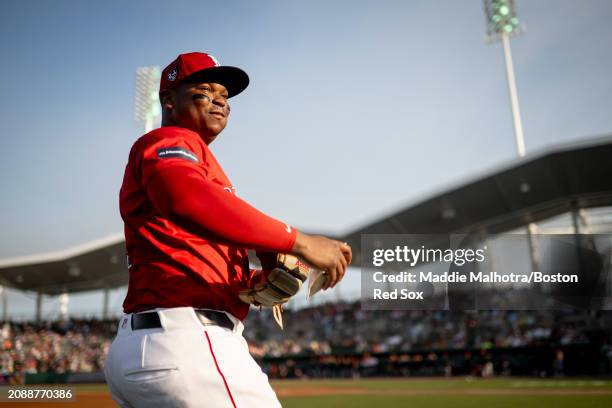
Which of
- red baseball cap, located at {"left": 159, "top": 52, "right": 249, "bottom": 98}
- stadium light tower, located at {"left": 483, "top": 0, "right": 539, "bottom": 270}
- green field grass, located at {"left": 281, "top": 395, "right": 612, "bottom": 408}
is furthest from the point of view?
stadium light tower, located at {"left": 483, "top": 0, "right": 539, "bottom": 270}

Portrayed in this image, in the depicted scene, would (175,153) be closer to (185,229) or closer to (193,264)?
(185,229)

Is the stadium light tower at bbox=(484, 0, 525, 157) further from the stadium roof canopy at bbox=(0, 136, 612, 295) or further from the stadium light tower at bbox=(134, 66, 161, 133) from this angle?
the stadium light tower at bbox=(134, 66, 161, 133)

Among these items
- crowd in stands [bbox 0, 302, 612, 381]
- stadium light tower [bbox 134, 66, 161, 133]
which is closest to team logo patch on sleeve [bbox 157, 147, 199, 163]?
crowd in stands [bbox 0, 302, 612, 381]

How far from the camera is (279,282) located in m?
1.94

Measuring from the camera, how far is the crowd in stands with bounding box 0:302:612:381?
74.4ft

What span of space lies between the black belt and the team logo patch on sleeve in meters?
0.49

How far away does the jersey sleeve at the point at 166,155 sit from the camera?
1.61 meters

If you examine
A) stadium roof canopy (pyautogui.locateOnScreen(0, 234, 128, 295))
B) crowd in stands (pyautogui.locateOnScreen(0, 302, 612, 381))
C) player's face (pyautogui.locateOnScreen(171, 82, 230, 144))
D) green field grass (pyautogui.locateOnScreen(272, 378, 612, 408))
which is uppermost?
stadium roof canopy (pyautogui.locateOnScreen(0, 234, 128, 295))

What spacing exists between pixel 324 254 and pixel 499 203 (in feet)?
82.2

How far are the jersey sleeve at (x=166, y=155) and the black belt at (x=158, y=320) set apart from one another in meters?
0.43

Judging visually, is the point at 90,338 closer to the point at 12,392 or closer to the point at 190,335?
the point at 12,392

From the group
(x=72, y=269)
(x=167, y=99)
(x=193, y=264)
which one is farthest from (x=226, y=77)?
(x=72, y=269)

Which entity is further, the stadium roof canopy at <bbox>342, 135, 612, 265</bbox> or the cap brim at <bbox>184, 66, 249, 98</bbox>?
the stadium roof canopy at <bbox>342, 135, 612, 265</bbox>

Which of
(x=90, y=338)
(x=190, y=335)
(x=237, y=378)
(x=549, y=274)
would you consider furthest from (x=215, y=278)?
(x=90, y=338)
